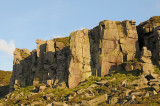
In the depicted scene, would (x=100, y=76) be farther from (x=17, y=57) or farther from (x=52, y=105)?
(x=17, y=57)

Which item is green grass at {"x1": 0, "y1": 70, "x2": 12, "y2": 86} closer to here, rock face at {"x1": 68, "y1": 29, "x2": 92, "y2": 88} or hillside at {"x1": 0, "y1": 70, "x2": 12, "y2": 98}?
hillside at {"x1": 0, "y1": 70, "x2": 12, "y2": 98}

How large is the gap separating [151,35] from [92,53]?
44.1 feet

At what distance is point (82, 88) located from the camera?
213ft

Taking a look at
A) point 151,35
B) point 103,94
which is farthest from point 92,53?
point 103,94

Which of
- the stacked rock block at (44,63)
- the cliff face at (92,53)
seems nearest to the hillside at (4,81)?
the stacked rock block at (44,63)

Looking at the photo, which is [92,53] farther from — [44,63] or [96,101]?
[96,101]

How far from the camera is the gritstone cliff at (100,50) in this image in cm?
6888

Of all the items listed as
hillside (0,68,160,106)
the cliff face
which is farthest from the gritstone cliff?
hillside (0,68,160,106)

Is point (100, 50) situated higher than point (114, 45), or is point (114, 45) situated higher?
point (114, 45)

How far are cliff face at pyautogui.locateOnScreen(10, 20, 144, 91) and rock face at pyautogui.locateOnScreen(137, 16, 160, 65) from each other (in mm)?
2148

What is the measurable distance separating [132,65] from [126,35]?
8049 millimetres

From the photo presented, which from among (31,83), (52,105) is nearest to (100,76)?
(52,105)

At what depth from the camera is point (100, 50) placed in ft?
231

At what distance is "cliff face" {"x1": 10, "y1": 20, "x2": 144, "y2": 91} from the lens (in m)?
69.2
